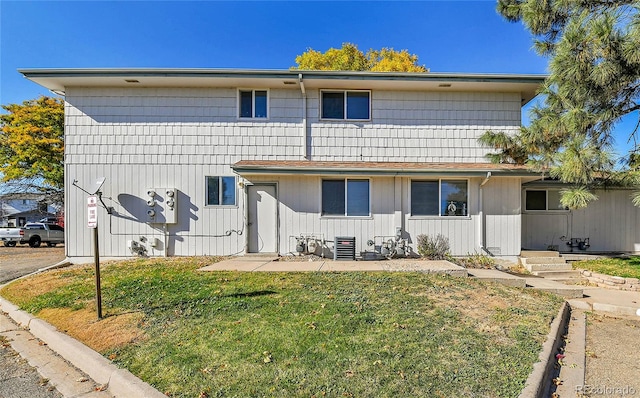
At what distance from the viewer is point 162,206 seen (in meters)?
9.70

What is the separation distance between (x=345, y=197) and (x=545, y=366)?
6.83m

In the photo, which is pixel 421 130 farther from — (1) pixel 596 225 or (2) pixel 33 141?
(2) pixel 33 141

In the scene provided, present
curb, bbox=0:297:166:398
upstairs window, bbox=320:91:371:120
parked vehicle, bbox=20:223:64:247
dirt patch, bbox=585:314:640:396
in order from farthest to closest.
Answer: parked vehicle, bbox=20:223:64:247 → upstairs window, bbox=320:91:371:120 → dirt patch, bbox=585:314:640:396 → curb, bbox=0:297:166:398

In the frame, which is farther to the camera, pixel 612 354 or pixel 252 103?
Answer: pixel 252 103

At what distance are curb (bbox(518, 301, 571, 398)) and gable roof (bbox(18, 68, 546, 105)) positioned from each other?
7.21 meters

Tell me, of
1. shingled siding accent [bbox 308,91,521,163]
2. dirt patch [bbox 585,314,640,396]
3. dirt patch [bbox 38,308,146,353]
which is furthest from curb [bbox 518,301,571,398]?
shingled siding accent [bbox 308,91,521,163]

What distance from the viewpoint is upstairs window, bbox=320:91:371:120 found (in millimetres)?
10133

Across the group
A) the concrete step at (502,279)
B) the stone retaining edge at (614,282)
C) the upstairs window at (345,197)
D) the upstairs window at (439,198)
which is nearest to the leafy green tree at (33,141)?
the upstairs window at (345,197)

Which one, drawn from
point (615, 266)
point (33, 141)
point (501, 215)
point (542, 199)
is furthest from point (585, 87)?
point (33, 141)

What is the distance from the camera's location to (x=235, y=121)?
9.94m

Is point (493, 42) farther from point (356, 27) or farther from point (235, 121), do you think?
point (235, 121)

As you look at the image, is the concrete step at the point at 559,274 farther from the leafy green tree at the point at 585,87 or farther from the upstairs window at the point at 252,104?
the upstairs window at the point at 252,104

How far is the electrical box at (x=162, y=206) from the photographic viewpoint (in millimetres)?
9633

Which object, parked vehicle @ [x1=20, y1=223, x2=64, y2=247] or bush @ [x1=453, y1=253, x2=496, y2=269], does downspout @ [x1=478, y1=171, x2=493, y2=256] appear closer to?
bush @ [x1=453, y1=253, x2=496, y2=269]
